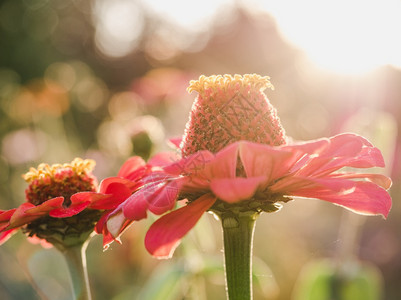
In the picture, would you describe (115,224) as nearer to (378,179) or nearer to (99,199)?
(99,199)

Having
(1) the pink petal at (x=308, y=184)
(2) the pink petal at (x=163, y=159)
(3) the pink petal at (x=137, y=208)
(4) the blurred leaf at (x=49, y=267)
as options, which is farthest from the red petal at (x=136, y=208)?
(4) the blurred leaf at (x=49, y=267)

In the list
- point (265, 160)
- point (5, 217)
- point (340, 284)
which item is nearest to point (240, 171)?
point (265, 160)

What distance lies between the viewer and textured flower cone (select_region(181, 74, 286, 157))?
0.90 m

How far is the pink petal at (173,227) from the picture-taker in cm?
76

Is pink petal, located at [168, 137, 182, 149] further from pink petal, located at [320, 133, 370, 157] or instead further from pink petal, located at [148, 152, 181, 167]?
pink petal, located at [320, 133, 370, 157]

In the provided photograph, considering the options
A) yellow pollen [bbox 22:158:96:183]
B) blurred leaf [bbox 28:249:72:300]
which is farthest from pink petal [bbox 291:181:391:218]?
blurred leaf [bbox 28:249:72:300]

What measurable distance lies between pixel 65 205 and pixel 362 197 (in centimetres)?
66

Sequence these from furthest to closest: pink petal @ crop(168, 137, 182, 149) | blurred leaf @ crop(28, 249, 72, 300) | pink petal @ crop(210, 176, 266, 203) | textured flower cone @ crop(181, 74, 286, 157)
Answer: blurred leaf @ crop(28, 249, 72, 300)
pink petal @ crop(168, 137, 182, 149)
textured flower cone @ crop(181, 74, 286, 157)
pink petal @ crop(210, 176, 266, 203)

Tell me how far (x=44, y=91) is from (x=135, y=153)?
8.67 feet

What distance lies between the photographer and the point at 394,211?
406 cm

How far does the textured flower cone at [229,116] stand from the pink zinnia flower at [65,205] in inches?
6.2

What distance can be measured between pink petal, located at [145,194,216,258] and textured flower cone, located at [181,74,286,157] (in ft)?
0.43

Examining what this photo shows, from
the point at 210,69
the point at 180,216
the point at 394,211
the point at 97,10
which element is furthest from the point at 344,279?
the point at 97,10

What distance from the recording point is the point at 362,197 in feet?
2.84
